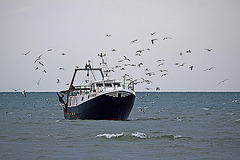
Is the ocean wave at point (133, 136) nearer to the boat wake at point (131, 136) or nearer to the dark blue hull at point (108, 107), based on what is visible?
the boat wake at point (131, 136)

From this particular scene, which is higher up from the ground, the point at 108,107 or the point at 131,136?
the point at 108,107

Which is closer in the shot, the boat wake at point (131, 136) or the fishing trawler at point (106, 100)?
the boat wake at point (131, 136)

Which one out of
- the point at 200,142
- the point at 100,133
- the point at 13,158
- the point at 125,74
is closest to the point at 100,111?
the point at 125,74

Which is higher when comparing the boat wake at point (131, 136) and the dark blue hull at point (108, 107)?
the dark blue hull at point (108, 107)

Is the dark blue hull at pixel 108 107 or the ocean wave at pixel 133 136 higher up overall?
the dark blue hull at pixel 108 107

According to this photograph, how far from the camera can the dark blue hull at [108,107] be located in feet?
161

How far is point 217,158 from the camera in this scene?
26031 mm

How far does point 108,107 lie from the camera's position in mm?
49750

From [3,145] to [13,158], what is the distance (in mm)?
5847

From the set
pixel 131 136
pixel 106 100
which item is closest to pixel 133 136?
pixel 131 136

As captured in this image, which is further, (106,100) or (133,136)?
(106,100)

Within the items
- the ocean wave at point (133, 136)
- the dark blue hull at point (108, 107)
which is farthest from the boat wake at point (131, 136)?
the dark blue hull at point (108, 107)

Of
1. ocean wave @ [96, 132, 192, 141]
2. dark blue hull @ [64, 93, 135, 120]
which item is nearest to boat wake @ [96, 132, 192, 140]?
ocean wave @ [96, 132, 192, 141]

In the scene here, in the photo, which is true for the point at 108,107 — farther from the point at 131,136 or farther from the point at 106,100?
the point at 131,136
